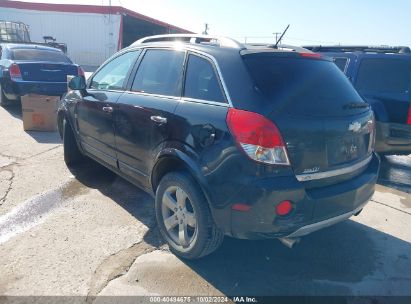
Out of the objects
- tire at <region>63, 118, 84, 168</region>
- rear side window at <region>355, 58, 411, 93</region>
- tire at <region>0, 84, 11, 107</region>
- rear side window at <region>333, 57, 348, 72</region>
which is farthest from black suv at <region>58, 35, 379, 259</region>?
tire at <region>0, 84, 11, 107</region>

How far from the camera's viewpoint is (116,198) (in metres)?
4.26

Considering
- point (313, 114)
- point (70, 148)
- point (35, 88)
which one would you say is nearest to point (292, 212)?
point (313, 114)

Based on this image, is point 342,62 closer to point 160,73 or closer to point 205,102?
point 160,73

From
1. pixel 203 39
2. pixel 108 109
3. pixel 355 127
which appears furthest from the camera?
pixel 108 109

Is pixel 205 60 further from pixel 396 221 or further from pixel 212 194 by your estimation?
pixel 396 221

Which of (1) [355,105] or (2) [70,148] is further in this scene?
(2) [70,148]

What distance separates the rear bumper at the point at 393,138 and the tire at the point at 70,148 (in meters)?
4.57

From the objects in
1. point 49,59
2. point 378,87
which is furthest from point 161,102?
point 49,59

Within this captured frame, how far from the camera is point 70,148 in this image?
512 cm

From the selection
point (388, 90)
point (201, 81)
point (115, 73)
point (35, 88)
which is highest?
point (201, 81)

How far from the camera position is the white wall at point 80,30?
96.0ft

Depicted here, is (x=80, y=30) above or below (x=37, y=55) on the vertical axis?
below

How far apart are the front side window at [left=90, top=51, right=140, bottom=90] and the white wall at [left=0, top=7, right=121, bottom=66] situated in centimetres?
2688

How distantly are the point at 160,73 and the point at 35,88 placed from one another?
6.06 m
